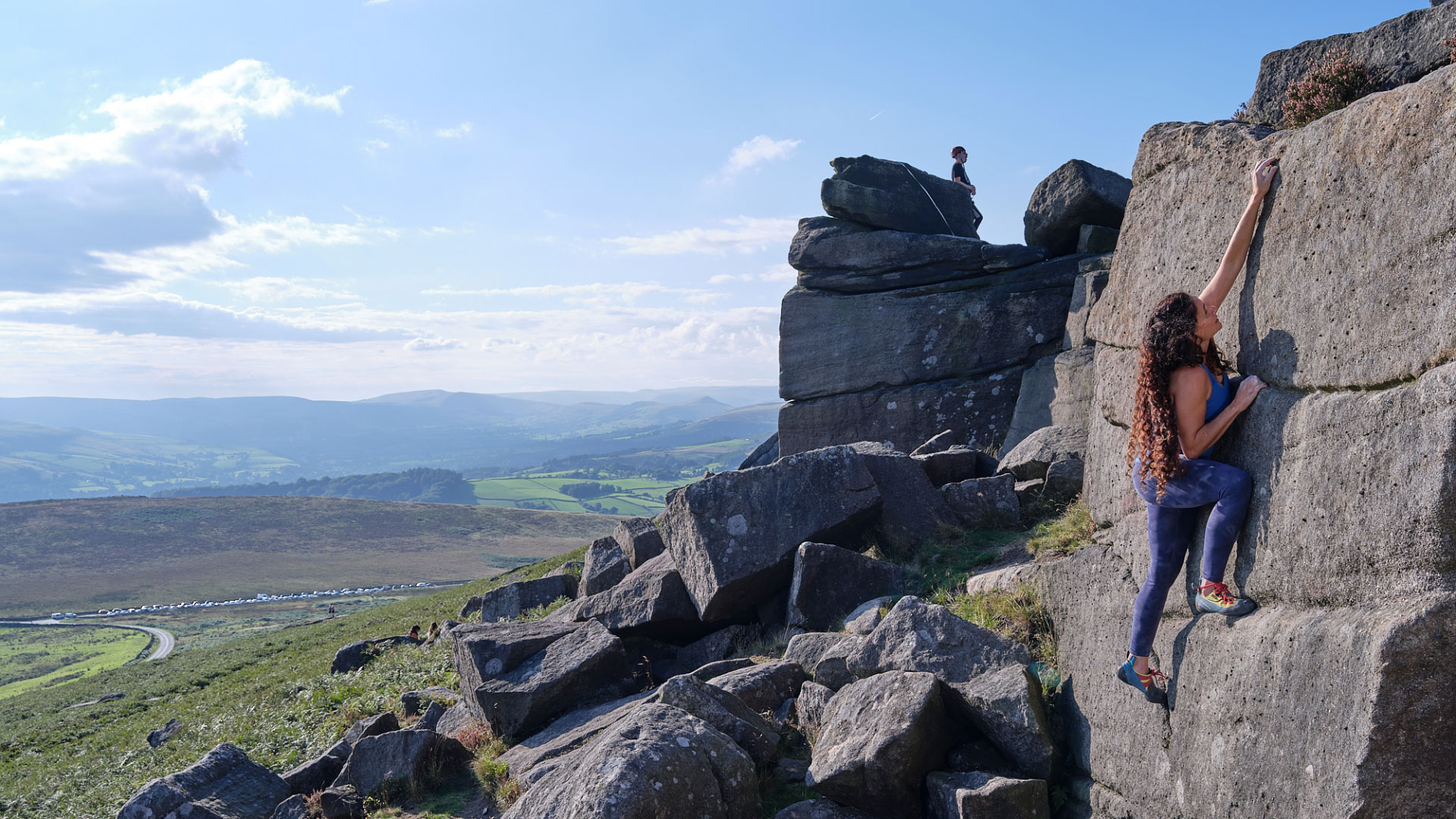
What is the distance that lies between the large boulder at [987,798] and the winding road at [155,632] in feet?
253

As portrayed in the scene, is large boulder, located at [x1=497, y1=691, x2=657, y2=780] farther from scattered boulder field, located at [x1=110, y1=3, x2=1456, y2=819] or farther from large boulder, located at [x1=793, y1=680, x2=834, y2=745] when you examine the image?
large boulder, located at [x1=793, y1=680, x2=834, y2=745]

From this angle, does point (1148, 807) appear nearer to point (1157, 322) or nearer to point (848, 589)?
point (1157, 322)

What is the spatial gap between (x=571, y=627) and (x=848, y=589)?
4.53 m

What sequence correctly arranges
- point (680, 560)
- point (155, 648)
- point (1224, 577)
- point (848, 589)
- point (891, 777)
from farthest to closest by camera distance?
point (155, 648) < point (680, 560) < point (848, 589) < point (891, 777) < point (1224, 577)

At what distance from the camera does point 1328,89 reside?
12227 mm

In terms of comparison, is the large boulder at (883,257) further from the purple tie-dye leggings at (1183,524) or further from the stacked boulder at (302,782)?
the stacked boulder at (302,782)

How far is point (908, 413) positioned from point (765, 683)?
15.8 meters

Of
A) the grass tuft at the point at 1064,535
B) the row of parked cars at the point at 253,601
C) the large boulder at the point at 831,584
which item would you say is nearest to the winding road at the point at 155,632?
the row of parked cars at the point at 253,601

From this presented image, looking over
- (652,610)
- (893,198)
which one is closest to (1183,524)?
(652,610)

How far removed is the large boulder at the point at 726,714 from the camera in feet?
30.6

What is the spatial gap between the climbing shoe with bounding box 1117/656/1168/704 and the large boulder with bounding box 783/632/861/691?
10.4ft

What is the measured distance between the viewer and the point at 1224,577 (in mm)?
7465

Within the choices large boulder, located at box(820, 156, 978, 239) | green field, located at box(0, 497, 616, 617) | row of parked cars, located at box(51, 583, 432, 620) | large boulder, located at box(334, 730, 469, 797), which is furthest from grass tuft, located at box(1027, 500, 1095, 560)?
row of parked cars, located at box(51, 583, 432, 620)

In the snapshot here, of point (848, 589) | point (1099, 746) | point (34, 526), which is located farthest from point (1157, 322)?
point (34, 526)
